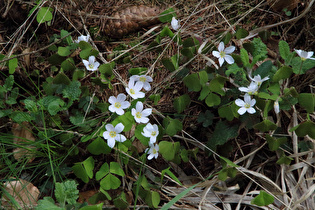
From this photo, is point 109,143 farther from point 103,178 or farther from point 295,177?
point 295,177

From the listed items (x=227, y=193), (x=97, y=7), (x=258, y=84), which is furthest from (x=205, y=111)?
(x=97, y=7)

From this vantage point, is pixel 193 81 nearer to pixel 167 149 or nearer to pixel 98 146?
pixel 167 149

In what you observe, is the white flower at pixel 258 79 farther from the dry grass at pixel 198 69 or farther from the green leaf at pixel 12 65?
the green leaf at pixel 12 65

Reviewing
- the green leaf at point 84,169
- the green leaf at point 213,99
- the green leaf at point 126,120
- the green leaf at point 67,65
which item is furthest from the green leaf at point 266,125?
the green leaf at point 67,65

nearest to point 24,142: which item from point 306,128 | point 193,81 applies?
point 193,81

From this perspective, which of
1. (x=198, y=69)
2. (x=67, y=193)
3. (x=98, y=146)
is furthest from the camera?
(x=198, y=69)

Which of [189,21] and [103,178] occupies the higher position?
[189,21]

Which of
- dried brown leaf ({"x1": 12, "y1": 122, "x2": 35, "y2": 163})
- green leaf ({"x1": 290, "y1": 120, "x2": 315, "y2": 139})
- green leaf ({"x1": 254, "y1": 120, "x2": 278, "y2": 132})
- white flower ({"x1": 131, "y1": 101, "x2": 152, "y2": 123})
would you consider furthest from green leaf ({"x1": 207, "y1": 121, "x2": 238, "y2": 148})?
dried brown leaf ({"x1": 12, "y1": 122, "x2": 35, "y2": 163})

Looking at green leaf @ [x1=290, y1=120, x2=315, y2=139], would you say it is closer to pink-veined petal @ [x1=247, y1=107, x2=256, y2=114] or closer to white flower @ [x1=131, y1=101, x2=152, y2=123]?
pink-veined petal @ [x1=247, y1=107, x2=256, y2=114]
